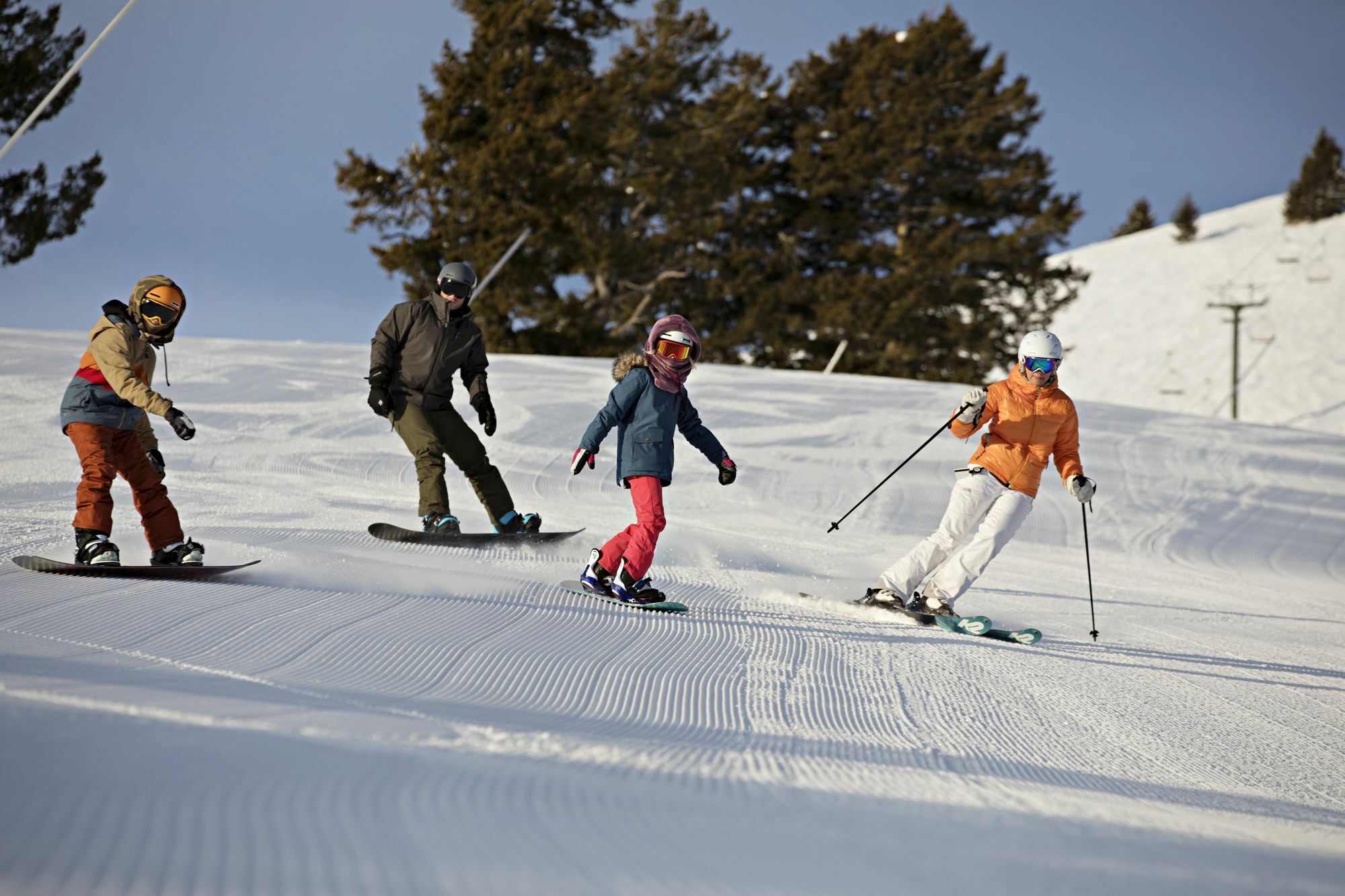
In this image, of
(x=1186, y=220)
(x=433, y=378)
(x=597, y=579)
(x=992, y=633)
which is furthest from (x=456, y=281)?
(x=1186, y=220)

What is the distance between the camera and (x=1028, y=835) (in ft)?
6.98

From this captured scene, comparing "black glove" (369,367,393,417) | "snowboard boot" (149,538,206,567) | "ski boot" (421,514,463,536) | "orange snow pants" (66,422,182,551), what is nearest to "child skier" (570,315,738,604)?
"ski boot" (421,514,463,536)

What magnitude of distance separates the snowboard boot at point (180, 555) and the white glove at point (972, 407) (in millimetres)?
3648

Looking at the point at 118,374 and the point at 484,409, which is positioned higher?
the point at 118,374

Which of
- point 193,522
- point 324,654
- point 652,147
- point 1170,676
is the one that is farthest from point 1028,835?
point 652,147

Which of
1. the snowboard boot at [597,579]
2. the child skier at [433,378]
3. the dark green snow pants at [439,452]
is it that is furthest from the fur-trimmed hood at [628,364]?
the dark green snow pants at [439,452]

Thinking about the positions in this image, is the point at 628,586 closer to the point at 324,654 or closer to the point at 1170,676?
the point at 324,654

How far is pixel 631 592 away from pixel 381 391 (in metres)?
2.16

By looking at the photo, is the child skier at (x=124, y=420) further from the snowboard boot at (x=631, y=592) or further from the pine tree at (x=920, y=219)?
the pine tree at (x=920, y=219)

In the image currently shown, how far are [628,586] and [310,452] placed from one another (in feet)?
19.6

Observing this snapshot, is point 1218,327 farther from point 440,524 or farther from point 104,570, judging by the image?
point 104,570

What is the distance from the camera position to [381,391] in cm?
583

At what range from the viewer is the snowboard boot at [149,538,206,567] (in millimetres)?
4465

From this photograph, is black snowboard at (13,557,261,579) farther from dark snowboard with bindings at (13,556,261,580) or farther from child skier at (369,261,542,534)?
child skier at (369,261,542,534)
